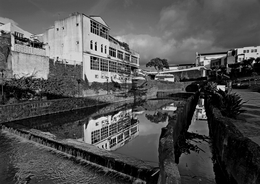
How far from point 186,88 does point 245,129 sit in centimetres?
4893

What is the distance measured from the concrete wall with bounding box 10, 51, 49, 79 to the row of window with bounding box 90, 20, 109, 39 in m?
9.91

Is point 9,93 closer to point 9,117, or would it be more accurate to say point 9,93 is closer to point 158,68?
point 9,117

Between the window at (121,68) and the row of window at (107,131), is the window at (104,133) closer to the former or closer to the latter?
the row of window at (107,131)

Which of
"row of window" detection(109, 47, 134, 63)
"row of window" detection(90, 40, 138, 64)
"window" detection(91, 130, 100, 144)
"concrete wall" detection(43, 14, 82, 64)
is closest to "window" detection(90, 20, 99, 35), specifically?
"row of window" detection(90, 40, 138, 64)

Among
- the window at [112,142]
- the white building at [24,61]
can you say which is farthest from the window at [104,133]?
the white building at [24,61]

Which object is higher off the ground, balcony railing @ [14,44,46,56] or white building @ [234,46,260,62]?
white building @ [234,46,260,62]

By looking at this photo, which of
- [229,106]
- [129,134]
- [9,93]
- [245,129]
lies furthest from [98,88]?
[245,129]

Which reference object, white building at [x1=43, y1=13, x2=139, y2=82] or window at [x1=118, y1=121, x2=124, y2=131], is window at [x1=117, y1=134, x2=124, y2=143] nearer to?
window at [x1=118, y1=121, x2=124, y2=131]

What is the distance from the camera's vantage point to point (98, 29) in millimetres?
27422

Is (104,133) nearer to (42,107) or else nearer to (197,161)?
(197,161)

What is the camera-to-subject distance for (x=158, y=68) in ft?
218

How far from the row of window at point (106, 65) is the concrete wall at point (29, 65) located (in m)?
7.39

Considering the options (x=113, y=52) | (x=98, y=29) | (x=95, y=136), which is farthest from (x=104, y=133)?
(x=113, y=52)

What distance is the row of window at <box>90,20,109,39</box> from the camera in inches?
1024
